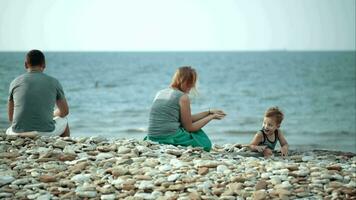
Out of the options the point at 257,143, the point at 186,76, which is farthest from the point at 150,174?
the point at 257,143

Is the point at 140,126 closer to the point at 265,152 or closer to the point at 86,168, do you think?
the point at 265,152

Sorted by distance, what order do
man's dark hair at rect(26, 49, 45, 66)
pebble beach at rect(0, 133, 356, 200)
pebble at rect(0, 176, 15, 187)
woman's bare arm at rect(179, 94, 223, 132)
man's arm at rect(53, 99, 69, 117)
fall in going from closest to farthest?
pebble beach at rect(0, 133, 356, 200) → pebble at rect(0, 176, 15, 187) → woman's bare arm at rect(179, 94, 223, 132) → man's dark hair at rect(26, 49, 45, 66) → man's arm at rect(53, 99, 69, 117)

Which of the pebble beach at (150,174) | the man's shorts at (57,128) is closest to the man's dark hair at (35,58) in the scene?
the man's shorts at (57,128)

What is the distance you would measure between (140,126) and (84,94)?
13.3m

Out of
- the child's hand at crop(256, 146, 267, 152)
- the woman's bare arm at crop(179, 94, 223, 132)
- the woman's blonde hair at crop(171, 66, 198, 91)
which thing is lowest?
the child's hand at crop(256, 146, 267, 152)

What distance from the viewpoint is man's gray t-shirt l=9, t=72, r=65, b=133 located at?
7.89 m

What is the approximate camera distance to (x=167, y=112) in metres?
7.88

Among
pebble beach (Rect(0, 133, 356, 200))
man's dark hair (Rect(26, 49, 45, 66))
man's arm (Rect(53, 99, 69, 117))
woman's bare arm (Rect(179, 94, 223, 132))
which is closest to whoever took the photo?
pebble beach (Rect(0, 133, 356, 200))

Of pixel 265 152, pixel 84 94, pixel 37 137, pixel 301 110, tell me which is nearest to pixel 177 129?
pixel 265 152

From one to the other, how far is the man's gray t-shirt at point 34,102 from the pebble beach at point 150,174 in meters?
0.50

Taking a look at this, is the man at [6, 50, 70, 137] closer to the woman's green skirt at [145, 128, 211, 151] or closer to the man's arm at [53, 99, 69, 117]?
the man's arm at [53, 99, 69, 117]

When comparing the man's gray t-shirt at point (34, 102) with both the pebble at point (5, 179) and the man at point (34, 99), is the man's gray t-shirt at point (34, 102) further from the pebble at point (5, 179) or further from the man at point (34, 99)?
the pebble at point (5, 179)

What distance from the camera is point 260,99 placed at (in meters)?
29.6

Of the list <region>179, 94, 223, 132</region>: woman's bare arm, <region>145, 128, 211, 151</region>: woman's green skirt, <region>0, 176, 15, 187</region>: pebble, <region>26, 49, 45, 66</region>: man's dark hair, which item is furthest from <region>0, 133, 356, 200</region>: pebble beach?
<region>26, 49, 45, 66</region>: man's dark hair
